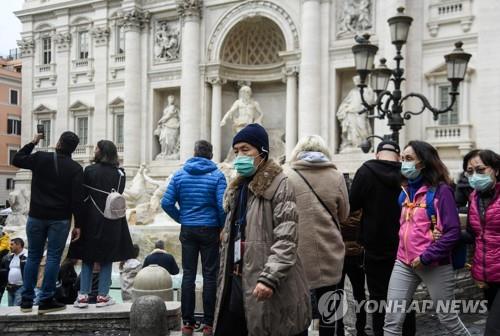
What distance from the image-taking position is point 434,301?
4.87 m

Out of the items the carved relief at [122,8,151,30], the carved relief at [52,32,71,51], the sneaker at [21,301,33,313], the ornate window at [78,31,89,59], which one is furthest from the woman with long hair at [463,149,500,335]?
the carved relief at [52,32,71,51]

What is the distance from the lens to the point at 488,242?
16.1ft

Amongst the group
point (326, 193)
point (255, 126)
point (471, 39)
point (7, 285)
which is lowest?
point (7, 285)

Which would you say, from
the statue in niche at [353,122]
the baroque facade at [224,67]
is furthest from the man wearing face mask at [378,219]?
the statue in niche at [353,122]

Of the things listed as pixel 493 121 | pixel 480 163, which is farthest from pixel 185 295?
pixel 493 121

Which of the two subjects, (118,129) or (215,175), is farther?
(118,129)

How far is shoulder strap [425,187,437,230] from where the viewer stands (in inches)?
192

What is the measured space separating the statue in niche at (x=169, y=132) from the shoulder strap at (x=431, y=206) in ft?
67.1

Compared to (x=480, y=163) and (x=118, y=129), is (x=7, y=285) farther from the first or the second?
(x=118, y=129)

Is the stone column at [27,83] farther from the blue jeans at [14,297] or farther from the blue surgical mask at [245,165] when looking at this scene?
the blue surgical mask at [245,165]

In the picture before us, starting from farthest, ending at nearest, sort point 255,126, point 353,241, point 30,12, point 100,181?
1. point 30,12
2. point 100,181
3. point 353,241
4. point 255,126

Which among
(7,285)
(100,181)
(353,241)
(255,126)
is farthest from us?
(7,285)

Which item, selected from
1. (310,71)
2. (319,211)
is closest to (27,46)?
(310,71)

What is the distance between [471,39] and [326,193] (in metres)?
15.5
